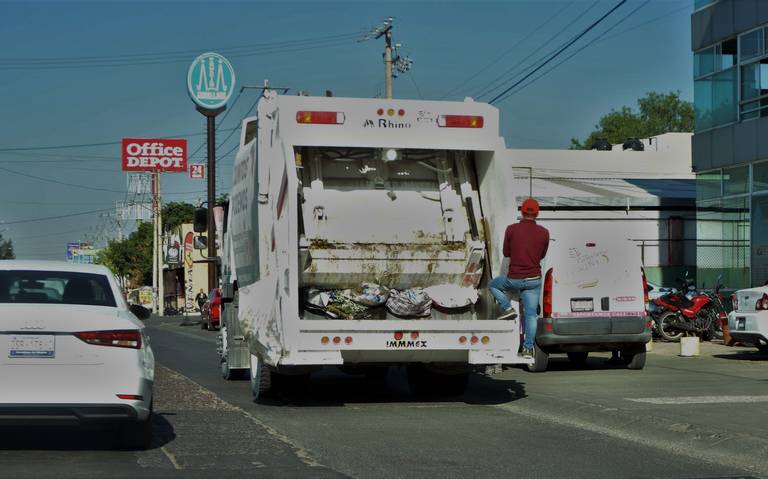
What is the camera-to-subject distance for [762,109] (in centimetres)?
2508

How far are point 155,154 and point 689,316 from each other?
72647mm

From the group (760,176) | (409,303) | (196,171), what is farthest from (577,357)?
(196,171)

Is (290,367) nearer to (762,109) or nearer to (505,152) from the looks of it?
(505,152)

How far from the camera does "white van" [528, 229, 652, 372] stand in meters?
15.8

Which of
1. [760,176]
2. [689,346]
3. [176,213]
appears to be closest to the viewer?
[689,346]

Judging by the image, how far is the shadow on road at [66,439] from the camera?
922 centimetres

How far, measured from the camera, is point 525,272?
12602 mm

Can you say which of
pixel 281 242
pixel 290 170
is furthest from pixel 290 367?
pixel 290 170

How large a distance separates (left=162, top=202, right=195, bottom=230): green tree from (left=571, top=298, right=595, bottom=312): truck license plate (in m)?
96.6

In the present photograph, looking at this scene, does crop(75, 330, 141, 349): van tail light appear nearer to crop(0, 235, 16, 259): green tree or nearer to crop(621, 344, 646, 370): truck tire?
crop(621, 344, 646, 370): truck tire

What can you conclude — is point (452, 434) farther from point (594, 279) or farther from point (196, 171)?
point (196, 171)

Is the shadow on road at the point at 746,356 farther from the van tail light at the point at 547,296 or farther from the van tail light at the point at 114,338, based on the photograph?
the van tail light at the point at 114,338

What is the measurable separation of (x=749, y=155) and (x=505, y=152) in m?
14.3

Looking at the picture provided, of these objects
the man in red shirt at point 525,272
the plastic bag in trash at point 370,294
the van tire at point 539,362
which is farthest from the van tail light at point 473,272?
the van tire at point 539,362
